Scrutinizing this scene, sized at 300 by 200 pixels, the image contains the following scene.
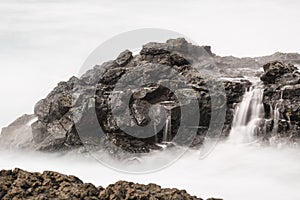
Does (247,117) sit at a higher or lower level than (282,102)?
lower

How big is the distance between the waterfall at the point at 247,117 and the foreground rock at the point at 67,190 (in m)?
23.0

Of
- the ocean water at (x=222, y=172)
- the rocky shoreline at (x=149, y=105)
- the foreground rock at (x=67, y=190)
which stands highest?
the rocky shoreline at (x=149, y=105)

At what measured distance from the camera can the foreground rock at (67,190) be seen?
1720cm

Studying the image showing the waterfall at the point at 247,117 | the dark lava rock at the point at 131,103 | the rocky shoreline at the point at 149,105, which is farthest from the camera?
the dark lava rock at the point at 131,103

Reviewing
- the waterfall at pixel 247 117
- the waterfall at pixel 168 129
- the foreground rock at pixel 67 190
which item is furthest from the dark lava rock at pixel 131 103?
the foreground rock at pixel 67 190

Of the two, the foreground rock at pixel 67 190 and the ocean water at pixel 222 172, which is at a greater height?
the foreground rock at pixel 67 190

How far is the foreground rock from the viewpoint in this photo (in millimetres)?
17203

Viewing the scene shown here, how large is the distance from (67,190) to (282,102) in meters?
27.8

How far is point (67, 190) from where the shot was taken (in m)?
17.5

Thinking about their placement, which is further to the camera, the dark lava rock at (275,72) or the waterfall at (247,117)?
the dark lava rock at (275,72)

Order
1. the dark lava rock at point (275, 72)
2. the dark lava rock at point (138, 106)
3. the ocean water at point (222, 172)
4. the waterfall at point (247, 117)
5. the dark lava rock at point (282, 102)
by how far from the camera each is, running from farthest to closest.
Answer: the dark lava rock at point (275, 72), the dark lava rock at point (138, 106), the waterfall at point (247, 117), the dark lava rock at point (282, 102), the ocean water at point (222, 172)

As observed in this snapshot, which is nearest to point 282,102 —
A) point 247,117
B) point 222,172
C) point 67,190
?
point 247,117

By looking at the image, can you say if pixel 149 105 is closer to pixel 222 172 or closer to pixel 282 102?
pixel 222 172

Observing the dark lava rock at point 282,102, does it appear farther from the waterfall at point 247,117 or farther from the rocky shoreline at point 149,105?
the waterfall at point 247,117
